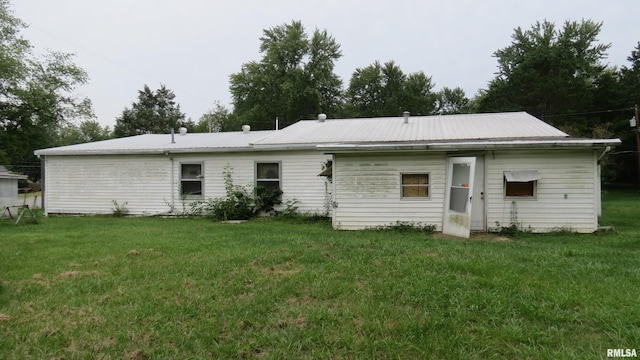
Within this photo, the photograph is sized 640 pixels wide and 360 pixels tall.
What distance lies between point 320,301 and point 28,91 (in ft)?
87.5

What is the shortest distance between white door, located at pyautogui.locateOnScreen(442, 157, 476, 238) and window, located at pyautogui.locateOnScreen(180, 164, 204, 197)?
303 inches

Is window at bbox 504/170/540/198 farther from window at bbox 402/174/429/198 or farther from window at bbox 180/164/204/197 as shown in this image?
→ window at bbox 180/164/204/197

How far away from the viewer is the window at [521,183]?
8.12 metres

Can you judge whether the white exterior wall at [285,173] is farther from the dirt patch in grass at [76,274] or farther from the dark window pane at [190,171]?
the dirt patch in grass at [76,274]

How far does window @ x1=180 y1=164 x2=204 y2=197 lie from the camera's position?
475 inches

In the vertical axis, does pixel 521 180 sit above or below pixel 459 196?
above

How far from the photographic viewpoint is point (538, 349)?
2.67 m

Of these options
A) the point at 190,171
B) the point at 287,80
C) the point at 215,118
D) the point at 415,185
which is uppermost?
the point at 287,80

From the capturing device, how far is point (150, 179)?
12273 mm

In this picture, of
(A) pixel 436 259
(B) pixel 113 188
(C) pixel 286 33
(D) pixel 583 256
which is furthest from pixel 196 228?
(C) pixel 286 33

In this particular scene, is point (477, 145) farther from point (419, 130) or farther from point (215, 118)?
point (215, 118)

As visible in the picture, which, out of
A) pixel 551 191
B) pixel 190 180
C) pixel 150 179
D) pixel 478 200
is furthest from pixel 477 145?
pixel 150 179

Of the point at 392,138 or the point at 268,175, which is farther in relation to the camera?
the point at 268,175

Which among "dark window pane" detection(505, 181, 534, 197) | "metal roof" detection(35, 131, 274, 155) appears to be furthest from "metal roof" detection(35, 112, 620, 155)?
"dark window pane" detection(505, 181, 534, 197)
